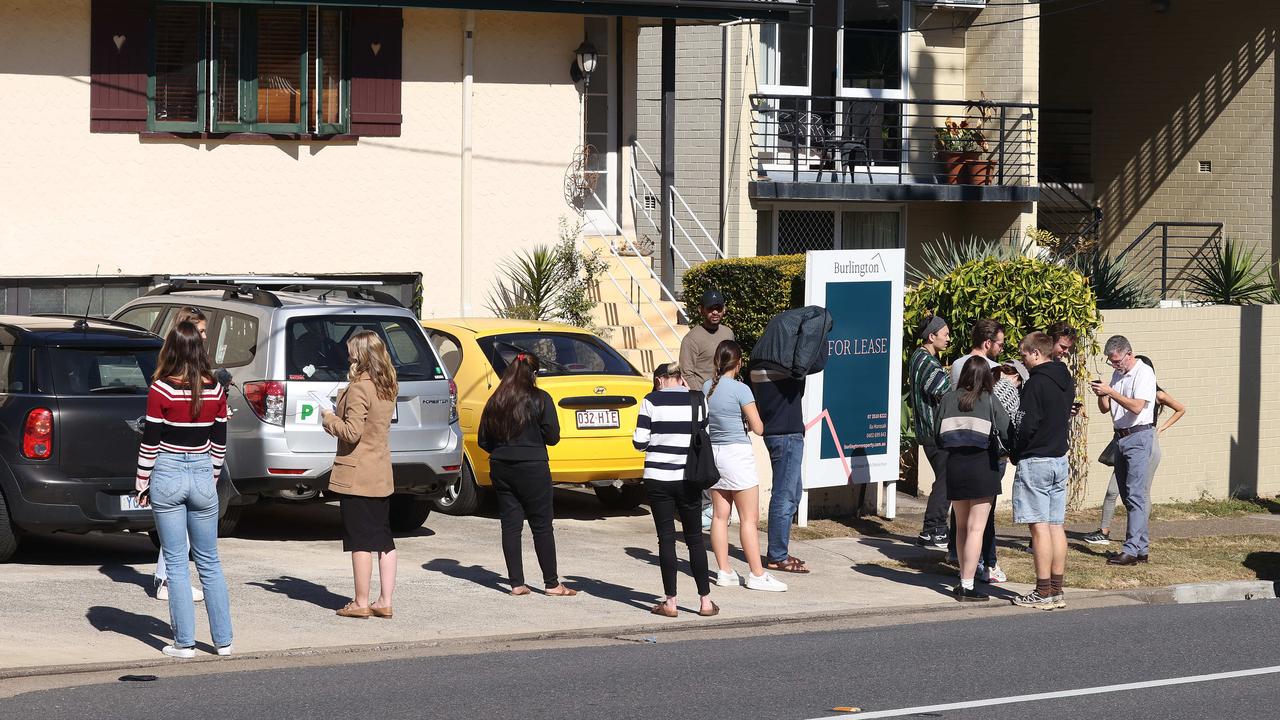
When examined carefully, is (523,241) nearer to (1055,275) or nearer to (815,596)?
(1055,275)

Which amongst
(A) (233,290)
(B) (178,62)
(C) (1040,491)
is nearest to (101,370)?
(A) (233,290)

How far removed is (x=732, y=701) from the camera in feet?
26.2

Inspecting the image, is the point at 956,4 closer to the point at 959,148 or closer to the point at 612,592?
the point at 959,148

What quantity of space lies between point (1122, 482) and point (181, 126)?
10255 mm

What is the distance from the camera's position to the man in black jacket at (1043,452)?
1088 cm

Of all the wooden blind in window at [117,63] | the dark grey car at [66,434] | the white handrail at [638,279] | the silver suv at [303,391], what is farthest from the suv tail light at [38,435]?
the white handrail at [638,279]

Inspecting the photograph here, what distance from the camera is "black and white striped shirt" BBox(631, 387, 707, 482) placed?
1021 centimetres

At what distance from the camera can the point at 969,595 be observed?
11.3 meters

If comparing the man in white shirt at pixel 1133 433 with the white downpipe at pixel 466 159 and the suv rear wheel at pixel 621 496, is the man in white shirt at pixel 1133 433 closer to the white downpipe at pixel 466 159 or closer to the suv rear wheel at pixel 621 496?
the suv rear wheel at pixel 621 496

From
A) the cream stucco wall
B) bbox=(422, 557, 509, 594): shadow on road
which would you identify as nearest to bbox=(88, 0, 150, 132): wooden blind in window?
the cream stucco wall

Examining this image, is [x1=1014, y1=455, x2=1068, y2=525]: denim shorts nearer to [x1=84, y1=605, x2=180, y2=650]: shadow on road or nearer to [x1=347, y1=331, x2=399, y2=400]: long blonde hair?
[x1=347, y1=331, x2=399, y2=400]: long blonde hair

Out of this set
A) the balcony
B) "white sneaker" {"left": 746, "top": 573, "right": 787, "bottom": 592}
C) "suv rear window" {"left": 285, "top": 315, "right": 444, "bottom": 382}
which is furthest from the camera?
the balcony

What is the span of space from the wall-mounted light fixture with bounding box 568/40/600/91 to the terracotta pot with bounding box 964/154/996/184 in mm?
6830

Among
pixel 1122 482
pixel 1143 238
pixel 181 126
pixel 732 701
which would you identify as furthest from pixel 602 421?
pixel 1143 238
